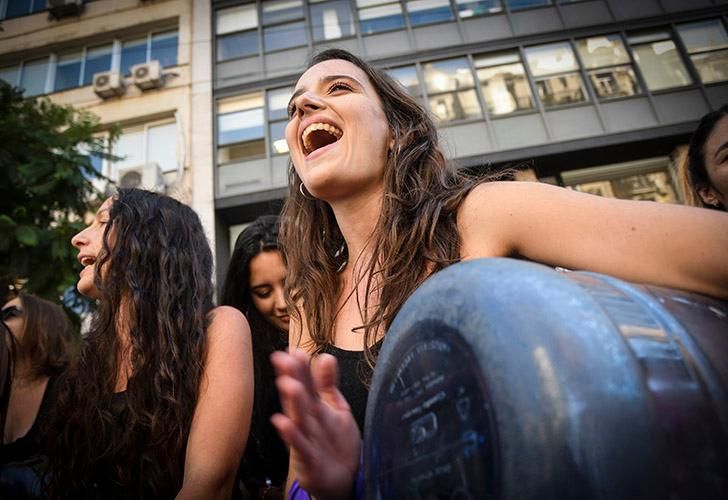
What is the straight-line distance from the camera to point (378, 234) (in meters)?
1.71

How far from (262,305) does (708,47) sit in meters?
14.1

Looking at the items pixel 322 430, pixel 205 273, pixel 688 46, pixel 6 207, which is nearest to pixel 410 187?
pixel 322 430

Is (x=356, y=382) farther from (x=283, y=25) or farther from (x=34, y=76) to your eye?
(x=34, y=76)

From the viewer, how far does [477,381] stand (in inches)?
25.5

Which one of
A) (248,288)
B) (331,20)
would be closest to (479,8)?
(331,20)

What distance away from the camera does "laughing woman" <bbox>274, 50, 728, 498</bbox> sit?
905mm

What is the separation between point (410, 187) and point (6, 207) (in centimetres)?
694

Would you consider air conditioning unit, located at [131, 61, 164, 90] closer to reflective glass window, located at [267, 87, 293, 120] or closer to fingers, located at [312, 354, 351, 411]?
reflective glass window, located at [267, 87, 293, 120]

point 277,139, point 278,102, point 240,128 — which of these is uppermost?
point 278,102

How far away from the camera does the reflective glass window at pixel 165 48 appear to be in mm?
13477

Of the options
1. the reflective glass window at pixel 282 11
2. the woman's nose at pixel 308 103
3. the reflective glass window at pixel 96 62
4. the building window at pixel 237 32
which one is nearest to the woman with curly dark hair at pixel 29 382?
the woman's nose at pixel 308 103

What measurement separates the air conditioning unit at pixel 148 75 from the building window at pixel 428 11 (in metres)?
7.39

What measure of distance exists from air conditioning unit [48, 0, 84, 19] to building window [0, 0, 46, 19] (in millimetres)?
892

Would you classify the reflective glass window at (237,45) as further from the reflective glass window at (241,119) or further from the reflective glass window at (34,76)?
the reflective glass window at (34,76)
